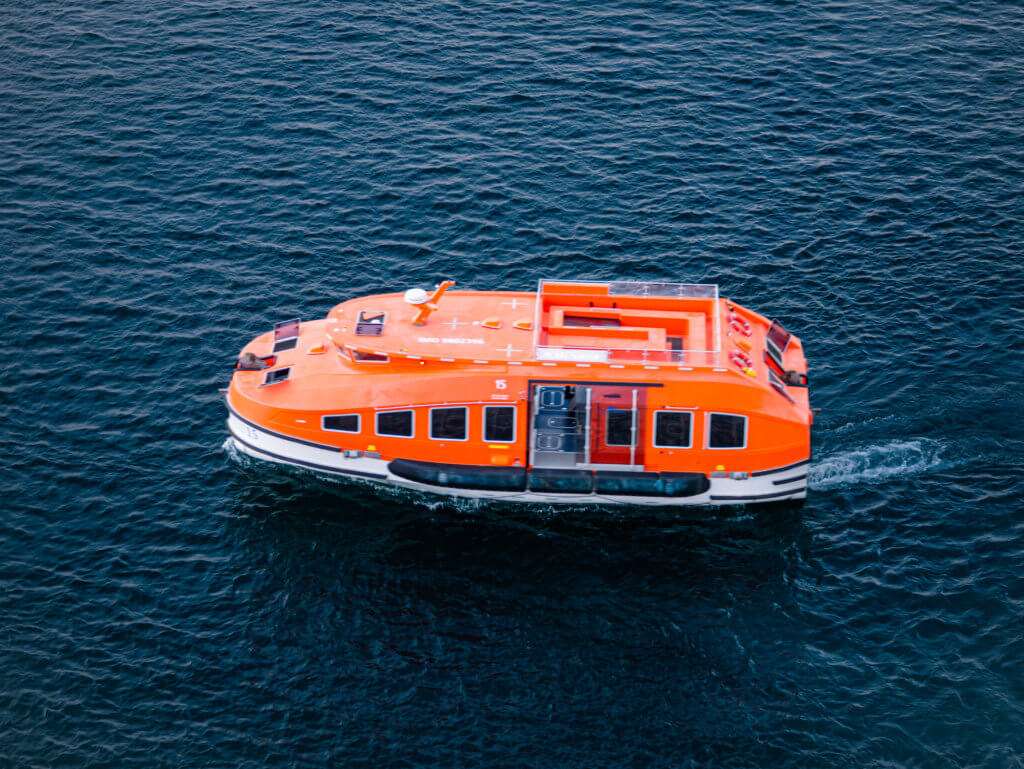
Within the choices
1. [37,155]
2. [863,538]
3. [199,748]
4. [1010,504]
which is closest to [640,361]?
[863,538]

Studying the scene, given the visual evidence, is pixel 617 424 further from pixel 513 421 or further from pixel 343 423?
pixel 343 423

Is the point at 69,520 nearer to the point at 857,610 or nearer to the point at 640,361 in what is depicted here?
the point at 640,361

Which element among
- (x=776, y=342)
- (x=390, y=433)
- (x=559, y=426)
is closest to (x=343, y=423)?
(x=390, y=433)

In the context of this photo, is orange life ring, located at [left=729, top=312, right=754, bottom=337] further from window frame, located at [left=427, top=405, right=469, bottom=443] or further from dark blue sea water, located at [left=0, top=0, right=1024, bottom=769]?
window frame, located at [left=427, top=405, right=469, bottom=443]

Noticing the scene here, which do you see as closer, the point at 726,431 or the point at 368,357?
the point at 726,431

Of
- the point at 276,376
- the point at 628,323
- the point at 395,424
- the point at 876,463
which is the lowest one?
the point at 876,463

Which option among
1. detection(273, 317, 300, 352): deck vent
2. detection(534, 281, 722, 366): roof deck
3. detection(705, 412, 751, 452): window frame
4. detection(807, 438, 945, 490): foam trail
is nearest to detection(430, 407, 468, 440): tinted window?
detection(534, 281, 722, 366): roof deck

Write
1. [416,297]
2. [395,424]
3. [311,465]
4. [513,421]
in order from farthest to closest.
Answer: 1. [311,465]
2. [416,297]
3. [395,424]
4. [513,421]
